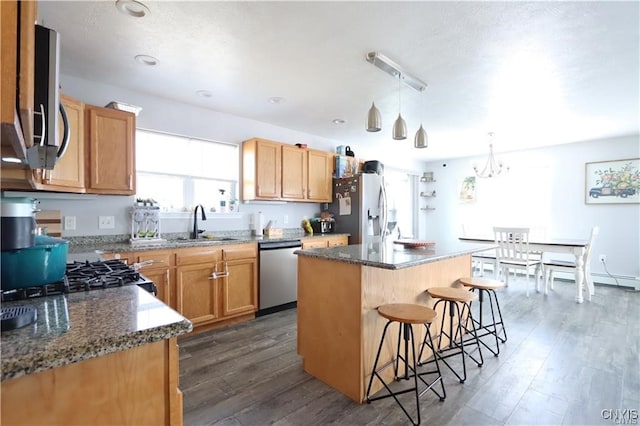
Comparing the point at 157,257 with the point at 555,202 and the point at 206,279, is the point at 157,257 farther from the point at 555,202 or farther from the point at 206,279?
the point at 555,202

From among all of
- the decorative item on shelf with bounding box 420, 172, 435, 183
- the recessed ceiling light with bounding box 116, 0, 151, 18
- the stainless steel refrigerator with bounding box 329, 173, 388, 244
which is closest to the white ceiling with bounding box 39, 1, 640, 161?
the recessed ceiling light with bounding box 116, 0, 151, 18

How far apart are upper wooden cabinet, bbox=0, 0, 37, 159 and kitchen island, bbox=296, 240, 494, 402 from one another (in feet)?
5.24

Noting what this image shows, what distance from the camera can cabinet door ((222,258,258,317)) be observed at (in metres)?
3.16

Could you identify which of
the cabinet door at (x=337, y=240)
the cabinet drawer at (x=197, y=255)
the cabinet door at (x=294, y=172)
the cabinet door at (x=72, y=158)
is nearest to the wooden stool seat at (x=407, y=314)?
the cabinet drawer at (x=197, y=255)

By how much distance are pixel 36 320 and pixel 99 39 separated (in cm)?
218

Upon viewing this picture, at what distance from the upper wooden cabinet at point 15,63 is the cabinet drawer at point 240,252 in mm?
2543

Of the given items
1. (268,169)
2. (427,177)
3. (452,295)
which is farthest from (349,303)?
(427,177)

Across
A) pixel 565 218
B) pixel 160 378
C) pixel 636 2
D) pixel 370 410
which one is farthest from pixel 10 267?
pixel 565 218

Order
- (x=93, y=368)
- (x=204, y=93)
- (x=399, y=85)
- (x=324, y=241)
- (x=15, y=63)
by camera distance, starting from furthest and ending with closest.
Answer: (x=324, y=241), (x=204, y=93), (x=399, y=85), (x=93, y=368), (x=15, y=63)

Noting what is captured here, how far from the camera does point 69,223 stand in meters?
2.75

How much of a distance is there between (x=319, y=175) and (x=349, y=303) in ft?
9.15

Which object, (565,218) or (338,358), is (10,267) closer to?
(338,358)

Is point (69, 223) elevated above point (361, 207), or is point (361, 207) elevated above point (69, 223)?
point (361, 207)

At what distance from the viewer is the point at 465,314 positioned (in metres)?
3.04
